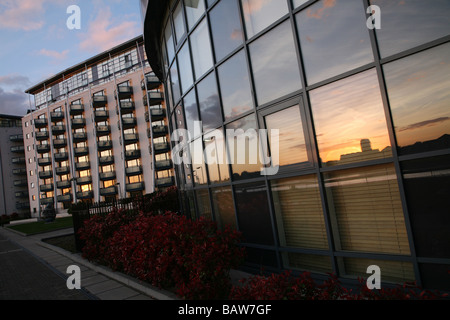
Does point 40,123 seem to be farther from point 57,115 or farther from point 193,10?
point 193,10

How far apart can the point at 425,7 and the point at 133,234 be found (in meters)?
7.52

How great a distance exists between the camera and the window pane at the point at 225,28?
7086 millimetres

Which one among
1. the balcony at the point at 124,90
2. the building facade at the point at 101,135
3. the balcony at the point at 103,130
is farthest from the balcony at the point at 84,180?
the balcony at the point at 124,90

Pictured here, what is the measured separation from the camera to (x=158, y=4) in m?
10.4

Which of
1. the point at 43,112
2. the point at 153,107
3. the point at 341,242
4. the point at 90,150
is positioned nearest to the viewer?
the point at 341,242

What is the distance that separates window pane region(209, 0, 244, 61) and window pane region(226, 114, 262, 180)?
198 cm

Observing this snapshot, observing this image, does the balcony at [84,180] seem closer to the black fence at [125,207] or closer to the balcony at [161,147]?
the balcony at [161,147]

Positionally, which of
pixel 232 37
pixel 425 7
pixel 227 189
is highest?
pixel 232 37

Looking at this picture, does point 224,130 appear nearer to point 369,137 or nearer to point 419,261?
point 369,137

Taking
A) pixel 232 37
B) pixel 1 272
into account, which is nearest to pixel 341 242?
pixel 232 37

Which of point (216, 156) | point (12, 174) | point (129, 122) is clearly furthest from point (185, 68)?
point (12, 174)

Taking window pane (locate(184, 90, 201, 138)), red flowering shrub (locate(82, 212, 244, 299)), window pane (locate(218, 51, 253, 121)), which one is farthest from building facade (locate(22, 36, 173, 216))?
window pane (locate(218, 51, 253, 121))

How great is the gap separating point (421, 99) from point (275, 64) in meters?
2.93

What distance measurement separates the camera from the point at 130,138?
5125cm
